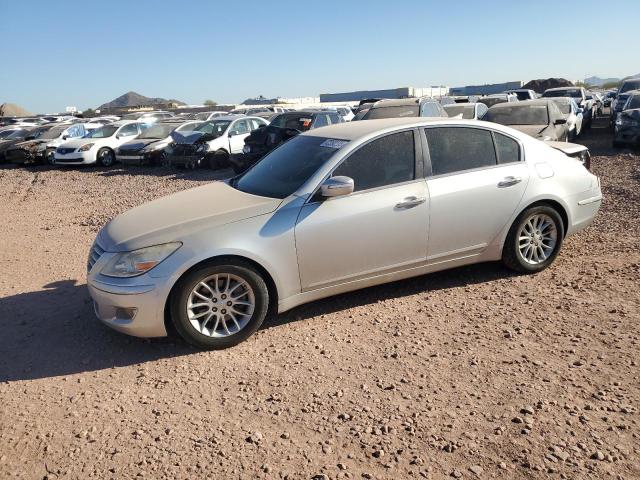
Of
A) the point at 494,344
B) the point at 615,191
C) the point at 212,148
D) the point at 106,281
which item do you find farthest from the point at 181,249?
the point at 212,148

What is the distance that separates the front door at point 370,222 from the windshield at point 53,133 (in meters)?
20.0

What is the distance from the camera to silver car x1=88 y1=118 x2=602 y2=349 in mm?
4125

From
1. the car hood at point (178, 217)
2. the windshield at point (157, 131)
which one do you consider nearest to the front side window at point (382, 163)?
the car hood at point (178, 217)

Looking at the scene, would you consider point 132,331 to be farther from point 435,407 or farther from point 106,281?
point 435,407

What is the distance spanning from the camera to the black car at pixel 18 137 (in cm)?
2097

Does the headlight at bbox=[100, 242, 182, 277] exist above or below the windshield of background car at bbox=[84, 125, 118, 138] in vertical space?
above

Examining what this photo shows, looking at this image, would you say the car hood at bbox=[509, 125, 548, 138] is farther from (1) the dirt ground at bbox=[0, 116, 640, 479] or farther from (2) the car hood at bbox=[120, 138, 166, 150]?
(2) the car hood at bbox=[120, 138, 166, 150]

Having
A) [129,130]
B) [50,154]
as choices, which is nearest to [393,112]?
[129,130]

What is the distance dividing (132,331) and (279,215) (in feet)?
4.63

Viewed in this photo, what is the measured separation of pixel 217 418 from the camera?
3350 mm

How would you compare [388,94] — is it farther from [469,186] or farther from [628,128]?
[469,186]

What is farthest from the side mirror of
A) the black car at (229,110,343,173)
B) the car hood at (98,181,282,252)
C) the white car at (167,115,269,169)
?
the white car at (167,115,269,169)

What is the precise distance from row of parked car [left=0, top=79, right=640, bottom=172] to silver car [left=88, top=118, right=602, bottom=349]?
1.48m

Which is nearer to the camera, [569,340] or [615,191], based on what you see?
[569,340]
